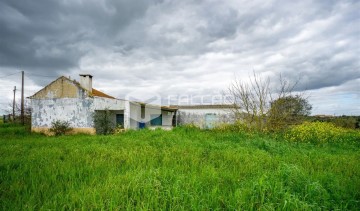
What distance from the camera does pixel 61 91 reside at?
53.4ft

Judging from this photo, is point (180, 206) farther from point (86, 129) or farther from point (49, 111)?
point (49, 111)

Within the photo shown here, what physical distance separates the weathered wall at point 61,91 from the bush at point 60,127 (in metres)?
2.12

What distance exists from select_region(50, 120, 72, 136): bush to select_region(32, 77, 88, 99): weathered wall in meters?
2.12

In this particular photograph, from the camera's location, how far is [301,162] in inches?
230

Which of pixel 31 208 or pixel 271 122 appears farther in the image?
pixel 271 122

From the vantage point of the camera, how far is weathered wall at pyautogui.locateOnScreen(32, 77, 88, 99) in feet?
52.4

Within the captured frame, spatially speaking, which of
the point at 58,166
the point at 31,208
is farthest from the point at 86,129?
the point at 31,208

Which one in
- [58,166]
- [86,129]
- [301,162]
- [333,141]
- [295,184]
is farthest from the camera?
[86,129]

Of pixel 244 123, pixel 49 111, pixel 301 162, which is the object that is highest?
pixel 49 111

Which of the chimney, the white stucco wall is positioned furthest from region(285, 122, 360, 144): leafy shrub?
the chimney

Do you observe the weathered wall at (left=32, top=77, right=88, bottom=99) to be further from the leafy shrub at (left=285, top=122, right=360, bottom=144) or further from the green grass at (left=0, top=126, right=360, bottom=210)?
the leafy shrub at (left=285, top=122, right=360, bottom=144)

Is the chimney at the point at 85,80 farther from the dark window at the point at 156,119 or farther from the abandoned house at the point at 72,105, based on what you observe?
the dark window at the point at 156,119

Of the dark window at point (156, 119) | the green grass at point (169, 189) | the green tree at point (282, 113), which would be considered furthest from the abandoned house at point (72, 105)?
the green grass at point (169, 189)

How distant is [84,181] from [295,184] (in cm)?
381
